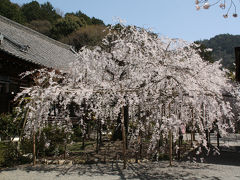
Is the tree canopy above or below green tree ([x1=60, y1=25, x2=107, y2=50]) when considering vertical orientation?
below

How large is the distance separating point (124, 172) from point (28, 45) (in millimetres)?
10551

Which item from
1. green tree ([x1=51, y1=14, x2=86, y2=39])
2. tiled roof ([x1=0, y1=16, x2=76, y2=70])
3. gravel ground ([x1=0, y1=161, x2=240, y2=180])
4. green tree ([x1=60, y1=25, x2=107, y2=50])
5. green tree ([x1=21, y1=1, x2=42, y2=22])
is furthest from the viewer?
green tree ([x1=21, y1=1, x2=42, y2=22])

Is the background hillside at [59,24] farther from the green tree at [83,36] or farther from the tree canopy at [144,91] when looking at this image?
the tree canopy at [144,91]

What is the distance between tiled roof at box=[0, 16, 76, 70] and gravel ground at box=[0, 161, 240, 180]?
231 inches

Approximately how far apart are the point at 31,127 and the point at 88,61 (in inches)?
152

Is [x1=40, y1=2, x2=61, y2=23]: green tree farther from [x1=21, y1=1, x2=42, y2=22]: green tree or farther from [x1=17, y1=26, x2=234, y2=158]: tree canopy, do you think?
[x1=17, y1=26, x2=234, y2=158]: tree canopy

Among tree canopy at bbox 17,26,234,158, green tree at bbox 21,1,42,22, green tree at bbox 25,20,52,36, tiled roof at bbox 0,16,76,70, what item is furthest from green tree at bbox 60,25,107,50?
tree canopy at bbox 17,26,234,158

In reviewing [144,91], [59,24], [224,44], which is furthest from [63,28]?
[224,44]

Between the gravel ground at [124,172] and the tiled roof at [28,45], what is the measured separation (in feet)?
19.3

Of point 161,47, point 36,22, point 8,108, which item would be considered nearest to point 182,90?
point 161,47

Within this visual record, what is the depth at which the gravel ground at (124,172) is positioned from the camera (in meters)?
4.41

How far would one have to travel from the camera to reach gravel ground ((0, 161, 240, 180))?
4406 mm

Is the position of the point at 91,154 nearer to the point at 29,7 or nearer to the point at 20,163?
the point at 20,163

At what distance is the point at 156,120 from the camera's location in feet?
15.9
